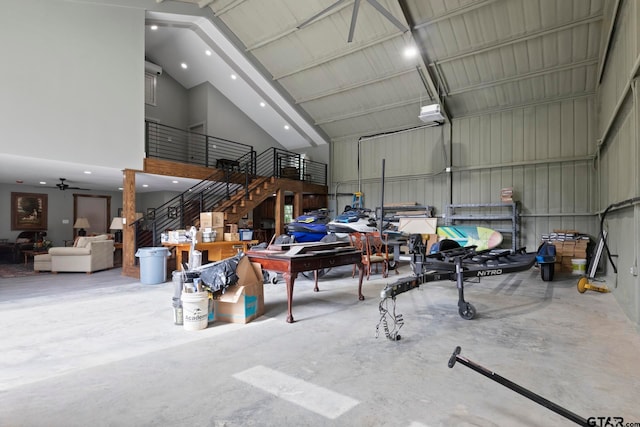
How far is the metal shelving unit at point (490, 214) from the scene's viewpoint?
9156 millimetres

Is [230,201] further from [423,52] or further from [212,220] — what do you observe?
[423,52]

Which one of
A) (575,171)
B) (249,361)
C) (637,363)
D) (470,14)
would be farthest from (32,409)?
(575,171)

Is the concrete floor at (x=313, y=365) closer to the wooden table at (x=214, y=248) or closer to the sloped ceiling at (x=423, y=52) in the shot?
the wooden table at (x=214, y=248)

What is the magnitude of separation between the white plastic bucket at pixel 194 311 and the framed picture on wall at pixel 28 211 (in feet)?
38.3

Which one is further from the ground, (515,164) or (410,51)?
(410,51)

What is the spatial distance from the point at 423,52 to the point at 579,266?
6.51 meters

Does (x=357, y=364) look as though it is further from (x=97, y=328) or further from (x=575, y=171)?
(x=575, y=171)

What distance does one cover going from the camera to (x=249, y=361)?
280cm

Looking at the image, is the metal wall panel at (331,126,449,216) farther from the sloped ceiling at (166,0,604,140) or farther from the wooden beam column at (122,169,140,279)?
the wooden beam column at (122,169,140,279)

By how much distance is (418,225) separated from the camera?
10.5 meters

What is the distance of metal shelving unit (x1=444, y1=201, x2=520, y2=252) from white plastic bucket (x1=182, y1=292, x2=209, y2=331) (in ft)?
28.2

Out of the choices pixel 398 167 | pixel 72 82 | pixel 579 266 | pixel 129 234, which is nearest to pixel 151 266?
pixel 129 234

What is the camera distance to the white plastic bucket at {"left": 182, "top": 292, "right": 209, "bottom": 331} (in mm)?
3588

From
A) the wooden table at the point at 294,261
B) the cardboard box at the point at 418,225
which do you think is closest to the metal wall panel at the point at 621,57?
the wooden table at the point at 294,261
